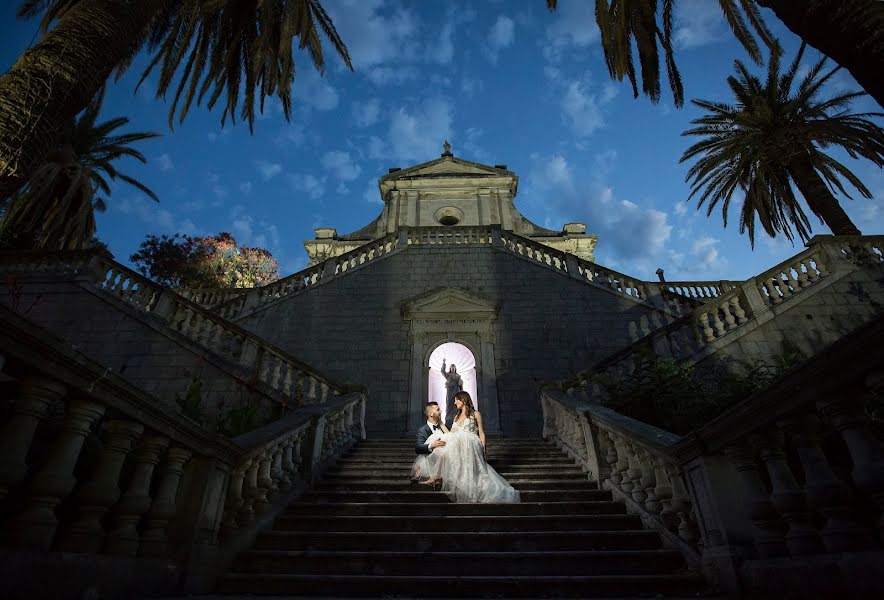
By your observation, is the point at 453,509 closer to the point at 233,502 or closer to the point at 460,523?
the point at 460,523

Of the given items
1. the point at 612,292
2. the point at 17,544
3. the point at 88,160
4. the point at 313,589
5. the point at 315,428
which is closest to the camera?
A: the point at 17,544

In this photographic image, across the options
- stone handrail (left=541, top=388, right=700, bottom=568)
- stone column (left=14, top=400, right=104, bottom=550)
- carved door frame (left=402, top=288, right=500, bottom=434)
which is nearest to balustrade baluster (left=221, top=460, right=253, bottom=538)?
stone column (left=14, top=400, right=104, bottom=550)

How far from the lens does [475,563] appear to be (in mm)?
4074

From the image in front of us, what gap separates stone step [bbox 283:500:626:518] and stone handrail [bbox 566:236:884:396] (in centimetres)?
440

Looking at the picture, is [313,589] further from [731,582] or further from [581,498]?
[581,498]

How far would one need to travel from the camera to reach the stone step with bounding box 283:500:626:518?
5402 millimetres

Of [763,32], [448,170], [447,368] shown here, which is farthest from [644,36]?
[448,170]

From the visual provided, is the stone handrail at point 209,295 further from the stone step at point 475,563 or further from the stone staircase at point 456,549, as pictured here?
the stone step at point 475,563

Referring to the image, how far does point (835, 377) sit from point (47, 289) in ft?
47.8

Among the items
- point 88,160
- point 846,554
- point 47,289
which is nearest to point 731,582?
point 846,554

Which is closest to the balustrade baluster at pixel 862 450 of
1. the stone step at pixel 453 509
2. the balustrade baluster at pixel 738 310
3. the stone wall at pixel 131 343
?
the stone step at pixel 453 509

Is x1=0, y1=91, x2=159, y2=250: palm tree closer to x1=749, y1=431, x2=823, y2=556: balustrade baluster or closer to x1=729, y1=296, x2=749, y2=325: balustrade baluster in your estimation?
x1=749, y1=431, x2=823, y2=556: balustrade baluster

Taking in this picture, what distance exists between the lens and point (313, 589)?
3742mm

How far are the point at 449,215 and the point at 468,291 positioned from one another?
9.74 metres
